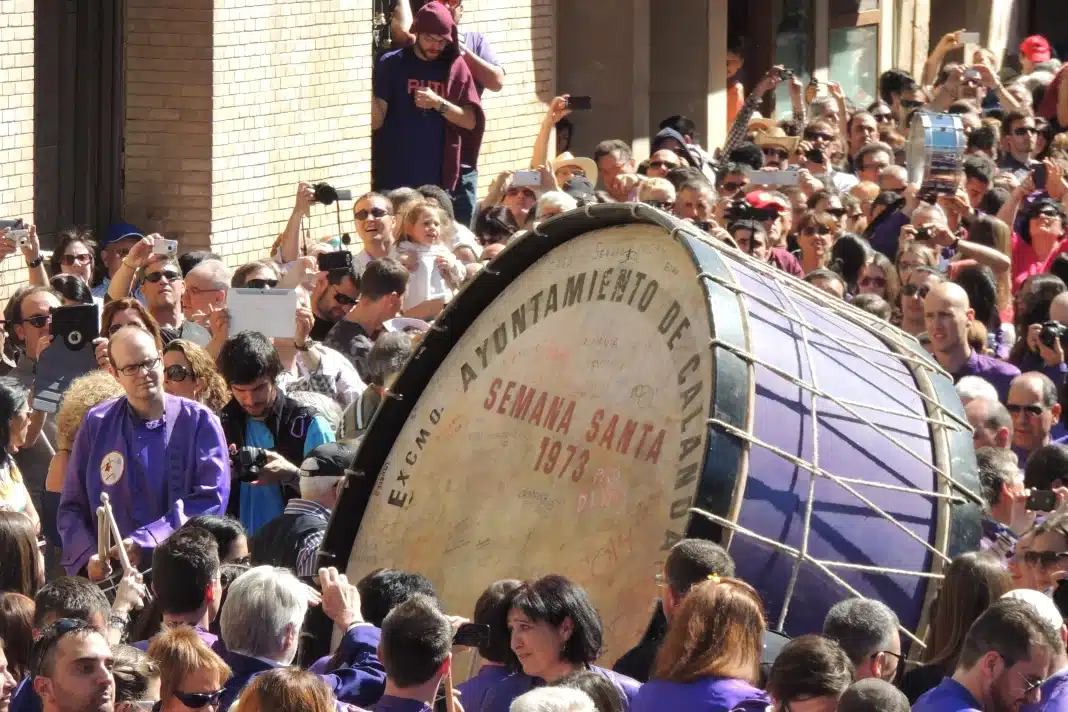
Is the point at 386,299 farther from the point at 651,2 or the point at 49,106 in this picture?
the point at 651,2

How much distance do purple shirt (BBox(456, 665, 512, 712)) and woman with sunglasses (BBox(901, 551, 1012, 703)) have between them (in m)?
1.12

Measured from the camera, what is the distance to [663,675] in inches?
206

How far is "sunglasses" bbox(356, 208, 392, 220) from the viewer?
1091 cm

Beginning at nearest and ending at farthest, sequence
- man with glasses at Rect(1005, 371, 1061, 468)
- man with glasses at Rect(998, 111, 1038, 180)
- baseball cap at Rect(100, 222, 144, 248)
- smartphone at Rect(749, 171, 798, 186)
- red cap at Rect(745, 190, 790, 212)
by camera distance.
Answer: man with glasses at Rect(1005, 371, 1061, 468), baseball cap at Rect(100, 222, 144, 248), red cap at Rect(745, 190, 790, 212), smartphone at Rect(749, 171, 798, 186), man with glasses at Rect(998, 111, 1038, 180)

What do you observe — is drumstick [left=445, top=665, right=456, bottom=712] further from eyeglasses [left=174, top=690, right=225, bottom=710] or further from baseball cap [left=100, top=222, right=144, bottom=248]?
baseball cap [left=100, top=222, right=144, bottom=248]

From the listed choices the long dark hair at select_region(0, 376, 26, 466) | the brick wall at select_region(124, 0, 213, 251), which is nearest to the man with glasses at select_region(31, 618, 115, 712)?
the long dark hair at select_region(0, 376, 26, 466)

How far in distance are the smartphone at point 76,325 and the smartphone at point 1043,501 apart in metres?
3.55

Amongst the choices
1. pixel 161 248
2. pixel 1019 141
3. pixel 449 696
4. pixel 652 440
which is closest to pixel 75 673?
pixel 449 696

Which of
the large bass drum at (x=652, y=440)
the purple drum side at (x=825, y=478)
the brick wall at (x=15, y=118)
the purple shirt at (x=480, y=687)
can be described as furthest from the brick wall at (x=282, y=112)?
the purple shirt at (x=480, y=687)

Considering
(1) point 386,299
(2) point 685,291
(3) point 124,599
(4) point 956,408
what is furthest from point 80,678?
(1) point 386,299

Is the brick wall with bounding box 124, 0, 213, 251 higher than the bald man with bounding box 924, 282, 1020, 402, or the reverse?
the brick wall with bounding box 124, 0, 213, 251

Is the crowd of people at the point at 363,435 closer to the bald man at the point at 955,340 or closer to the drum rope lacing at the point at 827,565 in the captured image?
the bald man at the point at 955,340

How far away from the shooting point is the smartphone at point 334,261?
9859mm

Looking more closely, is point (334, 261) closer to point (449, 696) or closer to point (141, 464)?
point (141, 464)
